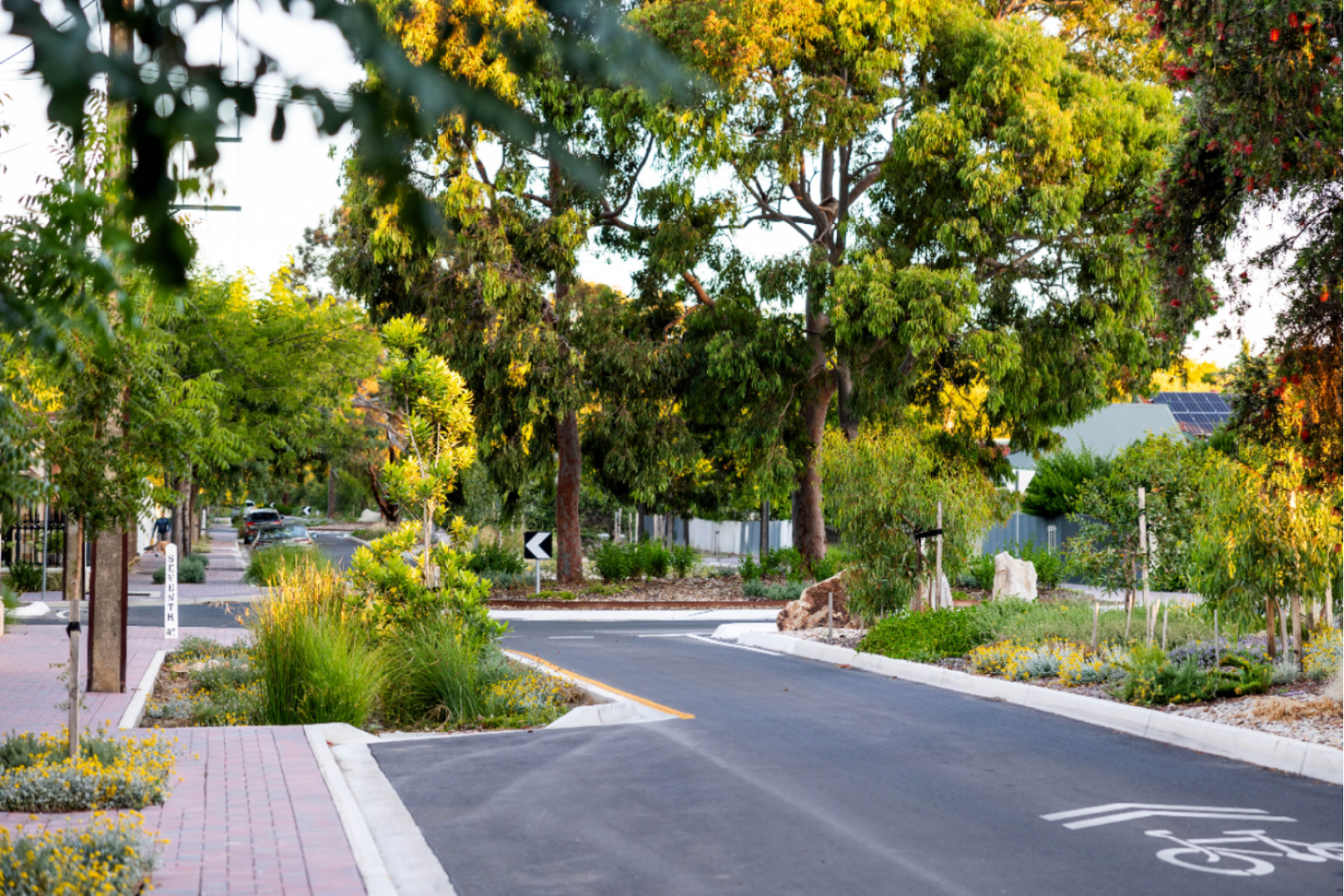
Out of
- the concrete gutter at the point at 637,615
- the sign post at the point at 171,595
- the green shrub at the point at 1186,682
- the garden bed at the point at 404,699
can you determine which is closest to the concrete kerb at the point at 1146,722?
the green shrub at the point at 1186,682

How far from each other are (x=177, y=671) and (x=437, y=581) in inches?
157

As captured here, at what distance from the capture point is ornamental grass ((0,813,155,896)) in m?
5.42

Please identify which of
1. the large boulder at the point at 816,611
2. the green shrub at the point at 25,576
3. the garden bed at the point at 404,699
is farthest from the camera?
the green shrub at the point at 25,576

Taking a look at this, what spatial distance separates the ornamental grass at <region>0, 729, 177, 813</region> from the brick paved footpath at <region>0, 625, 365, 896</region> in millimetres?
118

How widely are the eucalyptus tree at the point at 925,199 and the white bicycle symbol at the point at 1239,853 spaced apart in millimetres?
17936

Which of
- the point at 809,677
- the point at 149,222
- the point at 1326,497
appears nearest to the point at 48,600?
the point at 809,677

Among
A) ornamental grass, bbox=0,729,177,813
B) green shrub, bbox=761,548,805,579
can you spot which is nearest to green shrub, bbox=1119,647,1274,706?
ornamental grass, bbox=0,729,177,813

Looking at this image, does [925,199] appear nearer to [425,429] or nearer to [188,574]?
[425,429]

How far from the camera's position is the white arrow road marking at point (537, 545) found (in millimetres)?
26922

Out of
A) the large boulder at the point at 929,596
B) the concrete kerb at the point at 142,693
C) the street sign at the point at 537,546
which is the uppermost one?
the street sign at the point at 537,546

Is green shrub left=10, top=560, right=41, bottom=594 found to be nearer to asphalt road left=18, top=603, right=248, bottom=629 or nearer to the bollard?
asphalt road left=18, top=603, right=248, bottom=629

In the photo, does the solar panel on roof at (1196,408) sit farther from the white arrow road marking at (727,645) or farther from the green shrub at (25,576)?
the green shrub at (25,576)

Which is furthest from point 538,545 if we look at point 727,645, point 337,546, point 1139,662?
point 337,546

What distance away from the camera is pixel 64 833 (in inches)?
244
